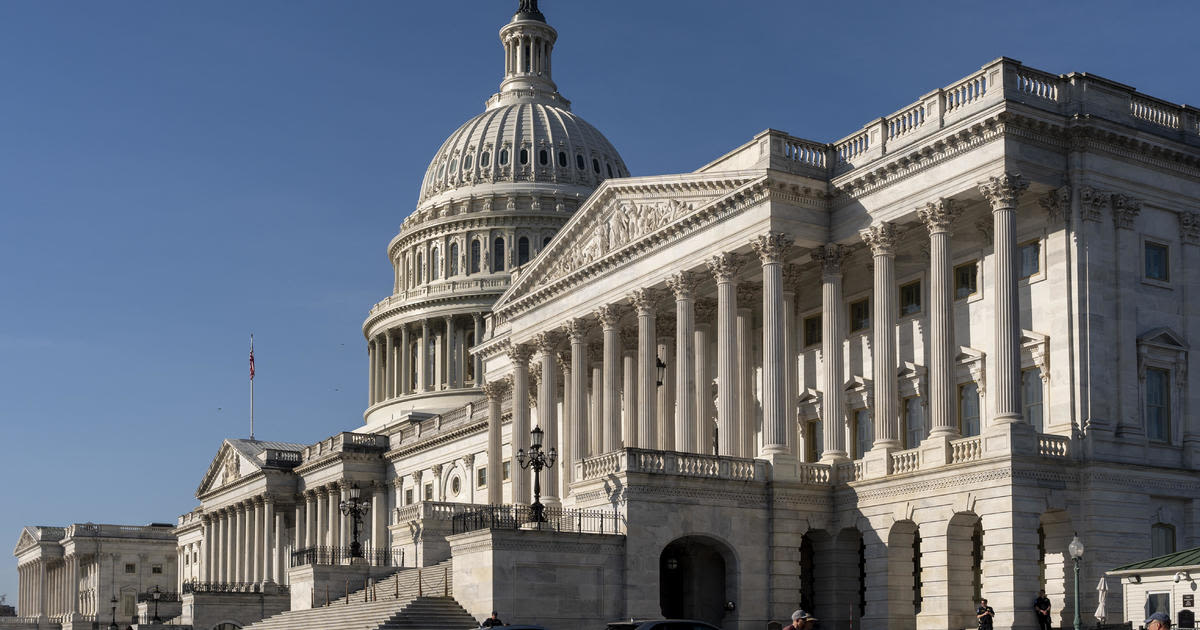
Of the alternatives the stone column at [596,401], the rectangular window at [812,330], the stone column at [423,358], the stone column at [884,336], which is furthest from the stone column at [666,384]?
the stone column at [423,358]

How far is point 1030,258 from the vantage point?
50.1 m

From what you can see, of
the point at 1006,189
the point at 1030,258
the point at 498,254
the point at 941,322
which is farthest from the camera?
the point at 498,254

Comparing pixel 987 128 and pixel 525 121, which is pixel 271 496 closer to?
pixel 525 121

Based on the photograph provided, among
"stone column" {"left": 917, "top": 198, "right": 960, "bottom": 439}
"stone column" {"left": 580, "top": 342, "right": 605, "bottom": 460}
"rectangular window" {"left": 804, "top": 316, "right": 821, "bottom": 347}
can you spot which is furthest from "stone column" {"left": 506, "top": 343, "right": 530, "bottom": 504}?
"stone column" {"left": 917, "top": 198, "right": 960, "bottom": 439}

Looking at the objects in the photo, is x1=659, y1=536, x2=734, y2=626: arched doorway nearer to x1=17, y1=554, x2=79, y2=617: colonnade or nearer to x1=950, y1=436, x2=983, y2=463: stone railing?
x1=950, y1=436, x2=983, y2=463: stone railing

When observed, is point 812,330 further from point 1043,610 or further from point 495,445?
point 495,445

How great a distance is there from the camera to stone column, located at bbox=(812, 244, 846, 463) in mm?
53812

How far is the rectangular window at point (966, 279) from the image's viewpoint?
2082 inches

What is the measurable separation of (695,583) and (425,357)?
3298 inches

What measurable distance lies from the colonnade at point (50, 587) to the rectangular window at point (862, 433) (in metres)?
126

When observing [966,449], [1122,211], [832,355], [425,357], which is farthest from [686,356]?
[425,357]

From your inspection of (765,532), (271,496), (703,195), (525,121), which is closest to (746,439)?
(765,532)

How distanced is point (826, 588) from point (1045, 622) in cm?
1097

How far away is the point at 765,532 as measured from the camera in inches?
2067
